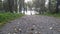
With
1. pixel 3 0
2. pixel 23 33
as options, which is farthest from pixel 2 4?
pixel 23 33

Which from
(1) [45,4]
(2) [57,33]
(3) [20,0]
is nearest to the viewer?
(2) [57,33]

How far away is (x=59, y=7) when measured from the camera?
31.4 metres

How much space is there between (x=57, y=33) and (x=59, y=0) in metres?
26.3

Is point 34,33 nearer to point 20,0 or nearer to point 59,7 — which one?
point 59,7

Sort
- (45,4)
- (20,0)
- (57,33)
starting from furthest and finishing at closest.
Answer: (45,4), (20,0), (57,33)

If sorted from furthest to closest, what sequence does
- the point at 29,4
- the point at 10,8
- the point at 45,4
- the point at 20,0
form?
the point at 29,4 < the point at 45,4 < the point at 20,0 < the point at 10,8

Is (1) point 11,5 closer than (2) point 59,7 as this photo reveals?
Yes

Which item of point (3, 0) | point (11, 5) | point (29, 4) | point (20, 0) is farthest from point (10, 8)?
point (29, 4)

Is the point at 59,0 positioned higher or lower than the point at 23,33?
higher

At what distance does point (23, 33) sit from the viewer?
617 centimetres

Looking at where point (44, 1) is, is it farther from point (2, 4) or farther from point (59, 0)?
point (59, 0)

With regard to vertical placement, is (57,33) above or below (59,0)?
below

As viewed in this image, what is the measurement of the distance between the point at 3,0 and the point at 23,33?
40.0 metres

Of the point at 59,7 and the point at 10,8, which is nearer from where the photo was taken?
the point at 10,8
